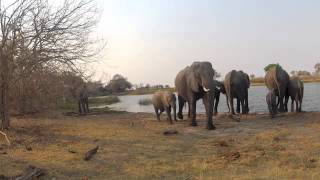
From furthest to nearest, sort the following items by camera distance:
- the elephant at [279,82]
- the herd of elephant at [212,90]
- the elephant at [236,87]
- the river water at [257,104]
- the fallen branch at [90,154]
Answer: the river water at [257,104] → the elephant at [236,87] → the elephant at [279,82] → the herd of elephant at [212,90] → the fallen branch at [90,154]

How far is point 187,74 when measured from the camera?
19906 millimetres

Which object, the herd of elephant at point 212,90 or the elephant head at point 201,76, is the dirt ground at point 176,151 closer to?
the herd of elephant at point 212,90

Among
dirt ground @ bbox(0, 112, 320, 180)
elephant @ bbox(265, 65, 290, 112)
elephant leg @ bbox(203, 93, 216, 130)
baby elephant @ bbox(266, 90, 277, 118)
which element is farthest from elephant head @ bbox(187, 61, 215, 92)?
elephant @ bbox(265, 65, 290, 112)

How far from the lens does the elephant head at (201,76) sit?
18312 millimetres

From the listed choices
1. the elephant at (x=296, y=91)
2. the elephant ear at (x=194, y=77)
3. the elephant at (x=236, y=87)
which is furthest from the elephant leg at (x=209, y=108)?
the elephant at (x=296, y=91)

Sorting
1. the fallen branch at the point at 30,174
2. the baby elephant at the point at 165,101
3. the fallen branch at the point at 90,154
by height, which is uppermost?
the baby elephant at the point at 165,101

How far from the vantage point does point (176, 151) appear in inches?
522

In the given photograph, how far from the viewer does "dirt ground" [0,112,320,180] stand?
1077 centimetres

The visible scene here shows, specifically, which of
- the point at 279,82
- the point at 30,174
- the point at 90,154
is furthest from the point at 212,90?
the point at 30,174

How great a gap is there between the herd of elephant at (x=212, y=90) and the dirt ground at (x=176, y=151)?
1.09 meters

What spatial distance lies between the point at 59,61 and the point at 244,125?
6.63 meters

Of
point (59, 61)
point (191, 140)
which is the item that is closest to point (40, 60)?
point (59, 61)

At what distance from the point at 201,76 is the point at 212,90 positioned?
2.23ft

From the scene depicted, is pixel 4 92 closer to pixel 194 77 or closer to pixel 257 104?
pixel 194 77
